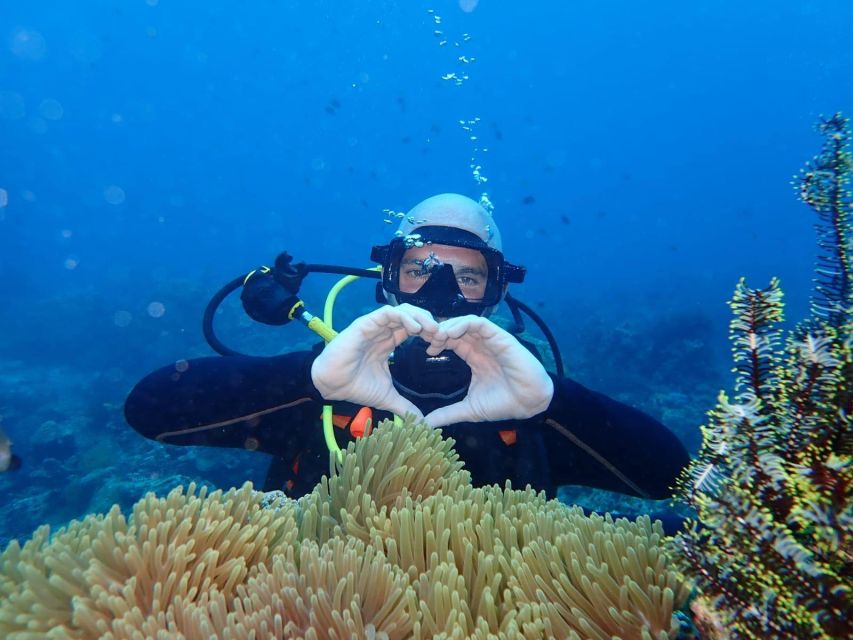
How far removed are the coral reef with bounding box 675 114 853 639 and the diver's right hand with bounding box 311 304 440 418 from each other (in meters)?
1.85

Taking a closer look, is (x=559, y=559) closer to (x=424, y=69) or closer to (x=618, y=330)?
(x=618, y=330)

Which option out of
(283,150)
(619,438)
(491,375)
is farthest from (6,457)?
(283,150)

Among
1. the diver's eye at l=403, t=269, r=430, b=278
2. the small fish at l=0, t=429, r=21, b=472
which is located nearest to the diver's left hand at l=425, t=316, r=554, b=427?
the diver's eye at l=403, t=269, r=430, b=278

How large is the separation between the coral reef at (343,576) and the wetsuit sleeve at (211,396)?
→ 1.78 meters

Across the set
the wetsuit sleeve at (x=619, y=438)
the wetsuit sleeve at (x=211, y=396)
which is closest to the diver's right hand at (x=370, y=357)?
the wetsuit sleeve at (x=211, y=396)

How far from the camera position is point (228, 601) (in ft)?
4.09

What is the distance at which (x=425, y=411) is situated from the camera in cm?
334

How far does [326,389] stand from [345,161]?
13735cm

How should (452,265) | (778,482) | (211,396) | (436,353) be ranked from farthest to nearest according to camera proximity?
(452,265)
(211,396)
(436,353)
(778,482)

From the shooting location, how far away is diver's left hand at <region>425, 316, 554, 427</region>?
2.75 m

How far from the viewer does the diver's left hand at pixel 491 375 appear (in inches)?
108

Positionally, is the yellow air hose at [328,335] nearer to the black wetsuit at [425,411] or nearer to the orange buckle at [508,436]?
the black wetsuit at [425,411]

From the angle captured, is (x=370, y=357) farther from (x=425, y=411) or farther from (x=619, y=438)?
(x=619, y=438)

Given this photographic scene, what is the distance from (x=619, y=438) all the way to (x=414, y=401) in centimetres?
148
